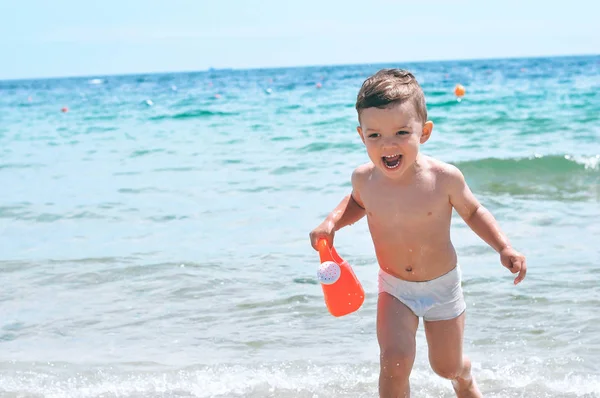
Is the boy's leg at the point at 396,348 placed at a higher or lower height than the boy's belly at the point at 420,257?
lower

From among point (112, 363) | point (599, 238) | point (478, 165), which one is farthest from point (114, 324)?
point (478, 165)

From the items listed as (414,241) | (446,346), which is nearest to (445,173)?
(414,241)

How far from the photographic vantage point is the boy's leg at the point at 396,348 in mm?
2793

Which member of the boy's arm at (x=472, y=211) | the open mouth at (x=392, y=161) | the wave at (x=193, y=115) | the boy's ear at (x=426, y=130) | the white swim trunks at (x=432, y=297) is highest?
the boy's ear at (x=426, y=130)

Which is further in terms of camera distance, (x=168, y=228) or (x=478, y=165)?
(x=478, y=165)

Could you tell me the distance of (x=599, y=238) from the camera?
5.67 meters

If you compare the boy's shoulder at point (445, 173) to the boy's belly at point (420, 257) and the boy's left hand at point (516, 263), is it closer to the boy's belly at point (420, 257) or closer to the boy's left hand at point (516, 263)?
the boy's belly at point (420, 257)

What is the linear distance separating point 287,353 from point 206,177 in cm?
554

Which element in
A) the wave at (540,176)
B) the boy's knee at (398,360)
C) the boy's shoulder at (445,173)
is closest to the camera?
the boy's knee at (398,360)

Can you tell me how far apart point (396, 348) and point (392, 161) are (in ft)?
2.13

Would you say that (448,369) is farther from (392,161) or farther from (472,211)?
(392,161)

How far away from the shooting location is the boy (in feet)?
9.21

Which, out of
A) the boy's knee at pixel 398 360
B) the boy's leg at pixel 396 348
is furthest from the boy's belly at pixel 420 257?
the boy's knee at pixel 398 360

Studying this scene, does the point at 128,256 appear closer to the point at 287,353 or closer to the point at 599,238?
the point at 287,353
